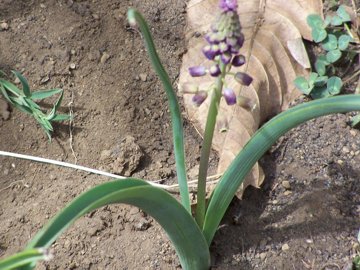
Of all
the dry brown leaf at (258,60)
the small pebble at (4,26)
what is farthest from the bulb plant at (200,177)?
the small pebble at (4,26)

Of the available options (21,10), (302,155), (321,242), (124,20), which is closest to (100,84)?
(124,20)

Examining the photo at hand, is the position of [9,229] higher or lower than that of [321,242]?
Answer: higher

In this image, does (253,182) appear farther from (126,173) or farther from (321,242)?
(126,173)

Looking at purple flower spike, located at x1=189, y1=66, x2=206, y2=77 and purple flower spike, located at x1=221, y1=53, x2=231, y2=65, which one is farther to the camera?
purple flower spike, located at x1=189, y1=66, x2=206, y2=77

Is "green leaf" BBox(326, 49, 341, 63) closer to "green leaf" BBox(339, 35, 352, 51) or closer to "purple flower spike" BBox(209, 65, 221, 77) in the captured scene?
"green leaf" BBox(339, 35, 352, 51)

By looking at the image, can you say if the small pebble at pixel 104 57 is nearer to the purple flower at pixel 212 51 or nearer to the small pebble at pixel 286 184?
the small pebble at pixel 286 184

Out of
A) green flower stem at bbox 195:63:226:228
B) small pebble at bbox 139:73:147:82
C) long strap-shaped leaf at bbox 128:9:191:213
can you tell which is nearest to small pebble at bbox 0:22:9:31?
small pebble at bbox 139:73:147:82

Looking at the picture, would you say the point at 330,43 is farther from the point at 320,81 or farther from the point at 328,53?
the point at 320,81
